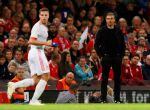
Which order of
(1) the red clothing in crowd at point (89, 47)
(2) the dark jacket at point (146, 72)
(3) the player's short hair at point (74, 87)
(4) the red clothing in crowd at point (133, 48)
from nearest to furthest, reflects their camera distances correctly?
(3) the player's short hair at point (74, 87) → (2) the dark jacket at point (146, 72) → (1) the red clothing in crowd at point (89, 47) → (4) the red clothing in crowd at point (133, 48)

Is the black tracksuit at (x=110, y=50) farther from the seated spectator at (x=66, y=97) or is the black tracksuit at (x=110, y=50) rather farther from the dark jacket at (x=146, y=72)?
the dark jacket at (x=146, y=72)

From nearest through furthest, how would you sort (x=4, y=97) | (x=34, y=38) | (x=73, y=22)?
1. (x=34, y=38)
2. (x=4, y=97)
3. (x=73, y=22)

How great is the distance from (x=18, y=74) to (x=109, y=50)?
2.95 metres

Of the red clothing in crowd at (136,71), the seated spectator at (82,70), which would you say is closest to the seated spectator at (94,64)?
the seated spectator at (82,70)

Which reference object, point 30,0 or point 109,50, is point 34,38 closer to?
point 109,50

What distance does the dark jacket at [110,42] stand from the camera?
1577cm

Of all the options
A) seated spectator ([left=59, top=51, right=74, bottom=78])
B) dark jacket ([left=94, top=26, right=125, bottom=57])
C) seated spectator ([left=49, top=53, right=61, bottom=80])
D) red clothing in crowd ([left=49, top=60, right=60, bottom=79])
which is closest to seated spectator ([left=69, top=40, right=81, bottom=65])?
seated spectator ([left=59, top=51, right=74, bottom=78])

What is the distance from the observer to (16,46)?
1969 cm

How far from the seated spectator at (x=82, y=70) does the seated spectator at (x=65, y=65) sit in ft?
0.63

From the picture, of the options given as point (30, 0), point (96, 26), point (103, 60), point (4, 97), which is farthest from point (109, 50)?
point (30, 0)

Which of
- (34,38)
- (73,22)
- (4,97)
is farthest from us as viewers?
(73,22)

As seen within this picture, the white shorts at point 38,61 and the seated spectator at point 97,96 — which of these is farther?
the seated spectator at point 97,96

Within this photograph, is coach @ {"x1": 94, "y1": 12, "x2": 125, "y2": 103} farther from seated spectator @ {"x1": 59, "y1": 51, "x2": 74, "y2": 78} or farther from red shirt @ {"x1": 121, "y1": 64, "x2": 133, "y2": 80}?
red shirt @ {"x1": 121, "y1": 64, "x2": 133, "y2": 80}

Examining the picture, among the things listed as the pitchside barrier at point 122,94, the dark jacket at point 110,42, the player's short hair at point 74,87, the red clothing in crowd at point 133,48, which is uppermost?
the dark jacket at point 110,42
